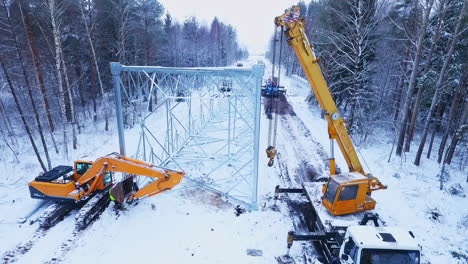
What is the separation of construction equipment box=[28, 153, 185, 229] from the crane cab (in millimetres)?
5080

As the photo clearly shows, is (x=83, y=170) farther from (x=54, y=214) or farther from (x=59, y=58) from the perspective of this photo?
(x=59, y=58)

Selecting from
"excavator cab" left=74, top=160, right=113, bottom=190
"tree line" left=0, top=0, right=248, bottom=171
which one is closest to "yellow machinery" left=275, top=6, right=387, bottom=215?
"excavator cab" left=74, top=160, right=113, bottom=190

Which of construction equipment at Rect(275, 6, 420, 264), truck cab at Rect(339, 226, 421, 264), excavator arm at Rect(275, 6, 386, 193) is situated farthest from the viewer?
excavator arm at Rect(275, 6, 386, 193)

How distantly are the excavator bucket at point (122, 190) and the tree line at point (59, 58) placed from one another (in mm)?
5504

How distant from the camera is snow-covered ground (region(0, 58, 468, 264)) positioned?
302 inches

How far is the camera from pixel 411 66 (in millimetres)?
18078

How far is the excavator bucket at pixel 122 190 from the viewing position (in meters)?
9.09

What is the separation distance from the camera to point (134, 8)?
861 inches

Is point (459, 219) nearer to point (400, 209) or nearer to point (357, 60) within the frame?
point (400, 209)

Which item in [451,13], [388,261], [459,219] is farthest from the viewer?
[451,13]

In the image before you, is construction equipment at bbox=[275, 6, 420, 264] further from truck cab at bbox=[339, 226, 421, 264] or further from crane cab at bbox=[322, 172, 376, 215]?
truck cab at bbox=[339, 226, 421, 264]

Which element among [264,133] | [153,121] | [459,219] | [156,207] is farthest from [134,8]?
[459,219]

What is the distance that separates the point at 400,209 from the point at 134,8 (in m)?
23.6

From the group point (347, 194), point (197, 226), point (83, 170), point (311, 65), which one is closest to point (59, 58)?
point (83, 170)
